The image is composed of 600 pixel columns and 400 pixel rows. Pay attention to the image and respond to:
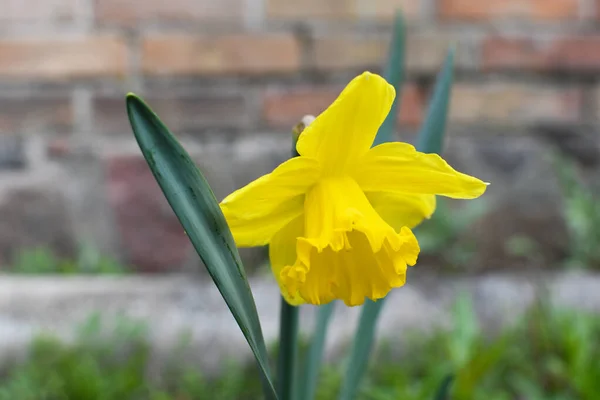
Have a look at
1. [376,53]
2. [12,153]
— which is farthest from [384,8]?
[12,153]

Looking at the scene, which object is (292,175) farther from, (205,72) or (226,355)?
(205,72)

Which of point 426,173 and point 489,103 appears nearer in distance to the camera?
point 426,173

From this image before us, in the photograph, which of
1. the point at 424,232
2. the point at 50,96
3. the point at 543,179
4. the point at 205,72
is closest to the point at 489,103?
the point at 543,179

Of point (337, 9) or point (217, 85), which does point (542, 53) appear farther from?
point (217, 85)

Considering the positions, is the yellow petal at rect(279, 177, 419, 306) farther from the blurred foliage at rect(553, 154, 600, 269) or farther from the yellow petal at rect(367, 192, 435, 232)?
the blurred foliage at rect(553, 154, 600, 269)

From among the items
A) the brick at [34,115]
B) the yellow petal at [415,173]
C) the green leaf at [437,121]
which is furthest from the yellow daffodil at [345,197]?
the brick at [34,115]

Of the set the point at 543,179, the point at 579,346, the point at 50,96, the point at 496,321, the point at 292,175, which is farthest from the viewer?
the point at 543,179
